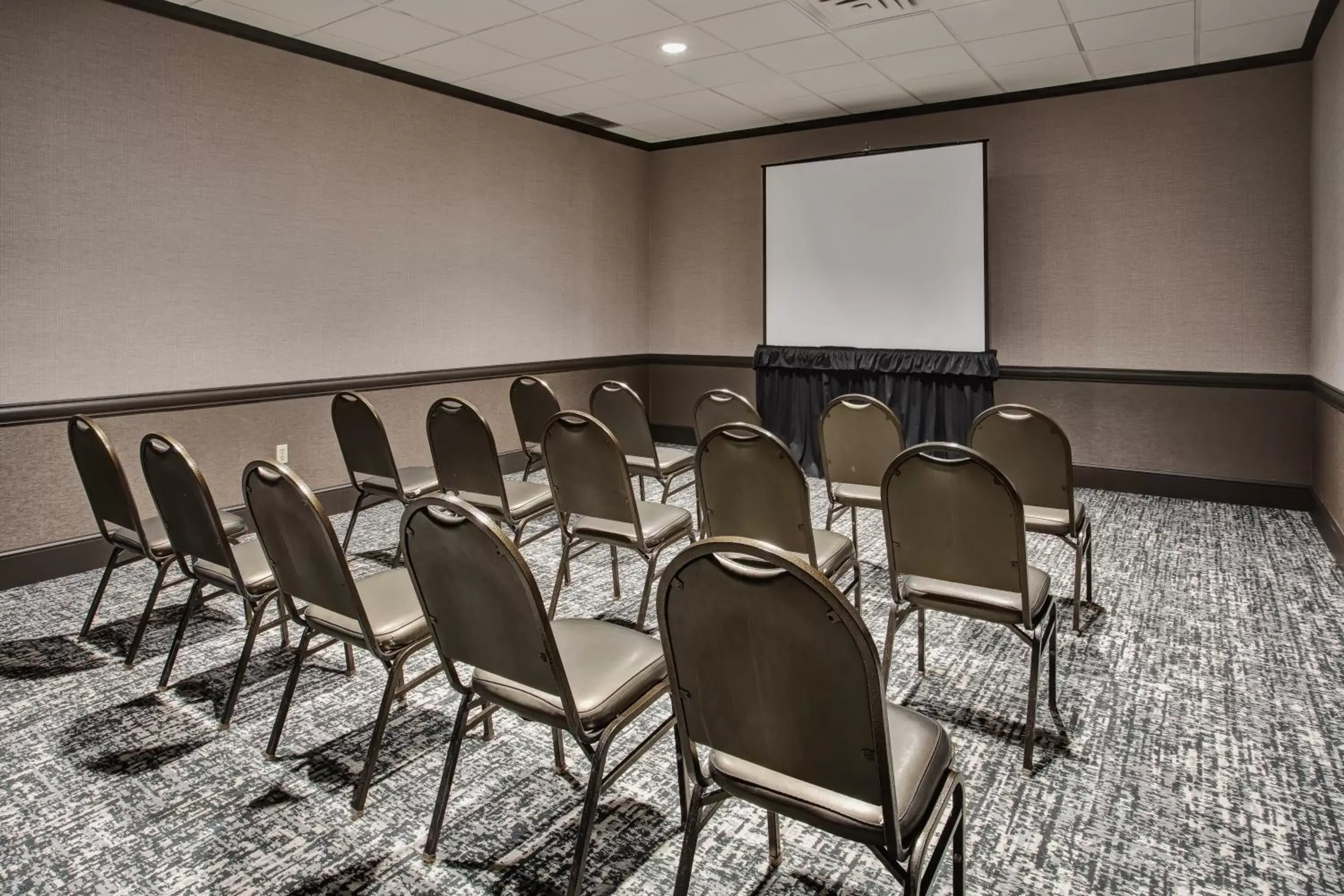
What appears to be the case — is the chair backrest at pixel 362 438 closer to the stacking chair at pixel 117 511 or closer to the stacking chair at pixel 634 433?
the stacking chair at pixel 117 511

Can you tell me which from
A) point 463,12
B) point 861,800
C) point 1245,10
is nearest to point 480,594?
point 861,800

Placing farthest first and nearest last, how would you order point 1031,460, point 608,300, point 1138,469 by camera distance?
1. point 608,300
2. point 1138,469
3. point 1031,460

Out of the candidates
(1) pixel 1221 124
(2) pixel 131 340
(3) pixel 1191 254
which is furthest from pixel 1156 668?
(2) pixel 131 340

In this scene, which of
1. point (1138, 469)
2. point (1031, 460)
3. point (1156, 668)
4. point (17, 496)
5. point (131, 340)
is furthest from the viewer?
point (1138, 469)

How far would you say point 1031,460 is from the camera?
313 centimetres

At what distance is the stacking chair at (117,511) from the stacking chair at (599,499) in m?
1.16

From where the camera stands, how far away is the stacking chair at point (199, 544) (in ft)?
7.76

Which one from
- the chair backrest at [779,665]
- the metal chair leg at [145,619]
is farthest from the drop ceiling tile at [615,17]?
the chair backrest at [779,665]

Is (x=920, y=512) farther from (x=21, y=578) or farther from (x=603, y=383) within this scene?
(x=21, y=578)

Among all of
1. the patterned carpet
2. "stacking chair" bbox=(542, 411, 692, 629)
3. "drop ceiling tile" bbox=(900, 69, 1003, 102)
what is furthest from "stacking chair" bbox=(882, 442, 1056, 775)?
"drop ceiling tile" bbox=(900, 69, 1003, 102)

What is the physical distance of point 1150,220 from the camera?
17.9 feet

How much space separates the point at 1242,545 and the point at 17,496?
20.0 ft

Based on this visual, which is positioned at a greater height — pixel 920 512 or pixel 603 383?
pixel 603 383

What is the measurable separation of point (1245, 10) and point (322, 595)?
5.17 metres
